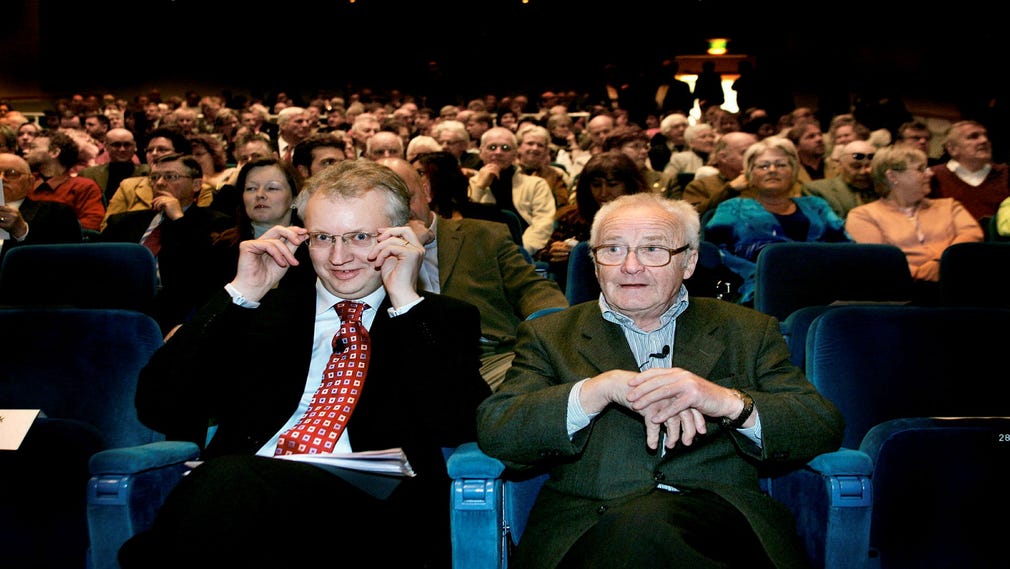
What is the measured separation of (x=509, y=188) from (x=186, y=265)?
2.40 m

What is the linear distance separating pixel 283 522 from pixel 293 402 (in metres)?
0.43

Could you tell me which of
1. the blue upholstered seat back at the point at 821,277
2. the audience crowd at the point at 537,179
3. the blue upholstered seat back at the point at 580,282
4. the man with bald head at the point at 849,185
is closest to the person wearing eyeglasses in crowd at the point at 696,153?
the audience crowd at the point at 537,179

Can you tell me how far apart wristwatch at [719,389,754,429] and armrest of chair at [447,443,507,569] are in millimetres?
425

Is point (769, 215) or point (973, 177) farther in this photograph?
point (973, 177)

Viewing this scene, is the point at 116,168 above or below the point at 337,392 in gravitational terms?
above

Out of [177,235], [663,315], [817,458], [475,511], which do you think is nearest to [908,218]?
[663,315]

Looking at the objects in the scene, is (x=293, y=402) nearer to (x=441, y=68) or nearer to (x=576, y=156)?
(x=576, y=156)

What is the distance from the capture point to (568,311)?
75.9 inches

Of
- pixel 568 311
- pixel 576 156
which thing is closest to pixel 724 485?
pixel 568 311

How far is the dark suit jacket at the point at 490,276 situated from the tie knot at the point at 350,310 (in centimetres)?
86

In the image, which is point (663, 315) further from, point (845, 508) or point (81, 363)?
point (81, 363)

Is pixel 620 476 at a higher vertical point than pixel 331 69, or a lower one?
lower

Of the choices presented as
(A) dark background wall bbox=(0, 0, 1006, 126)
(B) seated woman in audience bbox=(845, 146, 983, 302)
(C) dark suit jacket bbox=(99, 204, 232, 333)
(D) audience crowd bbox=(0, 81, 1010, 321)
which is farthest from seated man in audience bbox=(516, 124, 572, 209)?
(A) dark background wall bbox=(0, 0, 1006, 126)

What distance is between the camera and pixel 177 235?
3.47 meters
